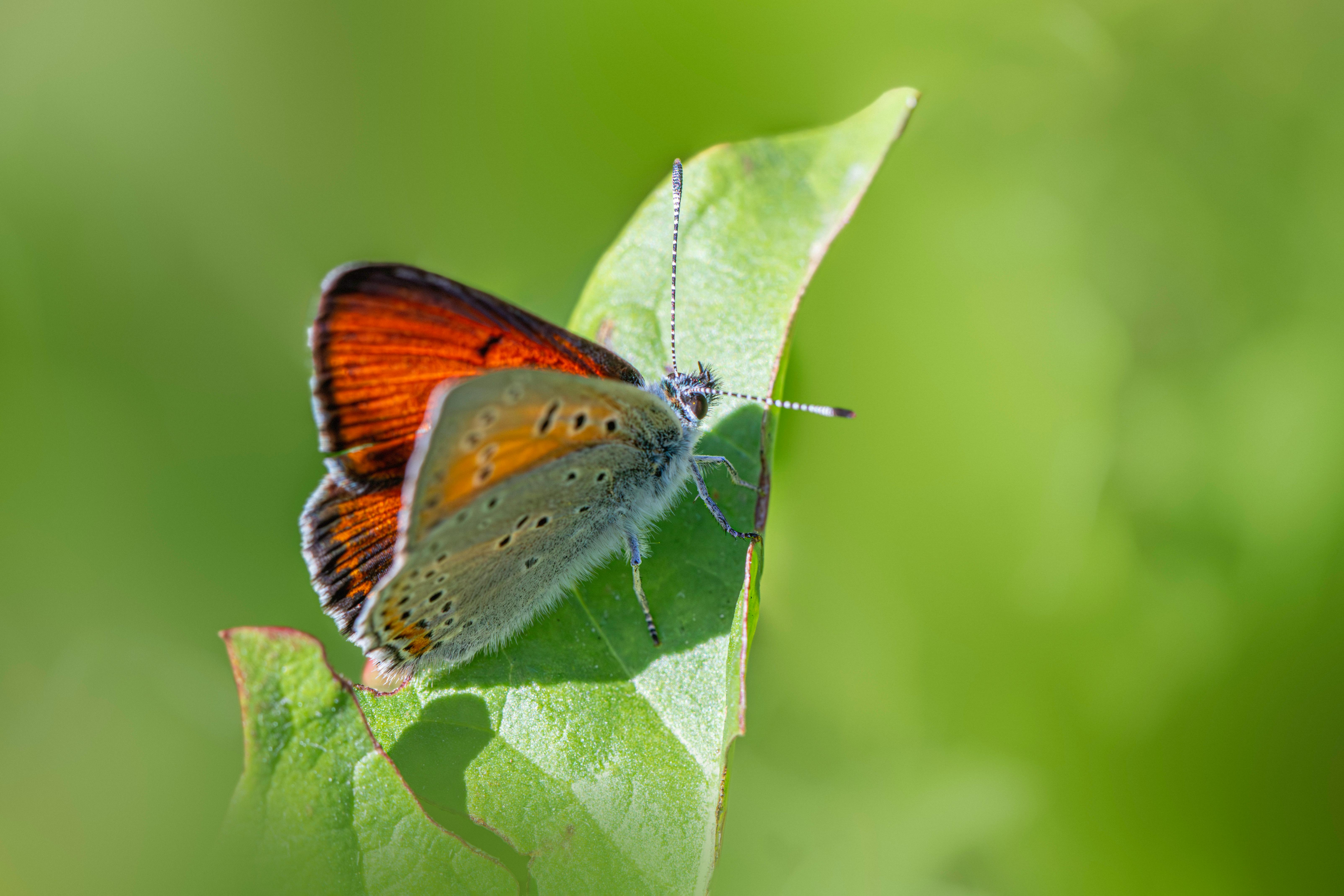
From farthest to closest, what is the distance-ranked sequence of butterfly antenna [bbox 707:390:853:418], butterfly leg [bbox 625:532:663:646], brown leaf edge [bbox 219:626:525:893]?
butterfly antenna [bbox 707:390:853:418] → butterfly leg [bbox 625:532:663:646] → brown leaf edge [bbox 219:626:525:893]

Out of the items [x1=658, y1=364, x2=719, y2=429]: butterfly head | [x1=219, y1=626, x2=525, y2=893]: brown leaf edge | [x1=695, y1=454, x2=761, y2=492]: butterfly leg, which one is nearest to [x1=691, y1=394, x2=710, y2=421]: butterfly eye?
[x1=658, y1=364, x2=719, y2=429]: butterfly head

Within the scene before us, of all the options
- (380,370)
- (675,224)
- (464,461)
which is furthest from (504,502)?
(675,224)

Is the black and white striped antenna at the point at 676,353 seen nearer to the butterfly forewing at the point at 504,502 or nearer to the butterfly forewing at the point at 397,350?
the butterfly forewing at the point at 504,502

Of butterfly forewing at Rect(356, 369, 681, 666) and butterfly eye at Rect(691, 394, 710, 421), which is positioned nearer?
butterfly forewing at Rect(356, 369, 681, 666)

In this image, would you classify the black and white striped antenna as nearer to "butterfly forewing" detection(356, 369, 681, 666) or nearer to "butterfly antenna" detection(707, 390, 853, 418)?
"butterfly antenna" detection(707, 390, 853, 418)

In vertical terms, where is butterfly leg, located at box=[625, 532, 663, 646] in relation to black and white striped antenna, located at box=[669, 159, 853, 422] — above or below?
below

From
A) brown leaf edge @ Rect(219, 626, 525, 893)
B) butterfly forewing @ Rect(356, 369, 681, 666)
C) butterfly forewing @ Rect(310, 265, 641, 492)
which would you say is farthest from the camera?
butterfly forewing @ Rect(310, 265, 641, 492)

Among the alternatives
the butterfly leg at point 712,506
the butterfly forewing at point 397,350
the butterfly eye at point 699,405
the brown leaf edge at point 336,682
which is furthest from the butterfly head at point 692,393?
the brown leaf edge at point 336,682

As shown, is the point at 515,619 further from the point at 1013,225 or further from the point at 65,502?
the point at 1013,225
